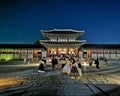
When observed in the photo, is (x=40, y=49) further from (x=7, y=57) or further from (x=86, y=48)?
(x=86, y=48)

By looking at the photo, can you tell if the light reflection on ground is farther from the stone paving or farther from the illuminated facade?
the illuminated facade

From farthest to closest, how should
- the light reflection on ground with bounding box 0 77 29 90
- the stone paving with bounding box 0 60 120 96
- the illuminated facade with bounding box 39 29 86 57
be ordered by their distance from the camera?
1. the illuminated facade with bounding box 39 29 86 57
2. the light reflection on ground with bounding box 0 77 29 90
3. the stone paving with bounding box 0 60 120 96

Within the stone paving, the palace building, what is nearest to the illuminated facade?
the palace building

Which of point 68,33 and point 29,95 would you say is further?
point 68,33

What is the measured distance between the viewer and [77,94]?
9.02 m

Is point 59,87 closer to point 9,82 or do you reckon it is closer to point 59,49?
point 9,82

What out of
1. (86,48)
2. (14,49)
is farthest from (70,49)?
(14,49)

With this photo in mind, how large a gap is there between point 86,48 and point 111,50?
312 inches

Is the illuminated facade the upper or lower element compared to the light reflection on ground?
upper

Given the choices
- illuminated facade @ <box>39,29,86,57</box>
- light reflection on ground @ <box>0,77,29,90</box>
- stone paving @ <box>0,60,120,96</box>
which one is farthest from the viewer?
illuminated facade @ <box>39,29,86,57</box>

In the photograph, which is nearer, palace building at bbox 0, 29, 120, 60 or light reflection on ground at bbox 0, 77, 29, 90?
light reflection on ground at bbox 0, 77, 29, 90

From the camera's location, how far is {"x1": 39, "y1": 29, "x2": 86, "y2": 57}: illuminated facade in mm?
53812

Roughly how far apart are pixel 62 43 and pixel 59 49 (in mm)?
2911

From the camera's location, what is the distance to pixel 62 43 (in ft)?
176
